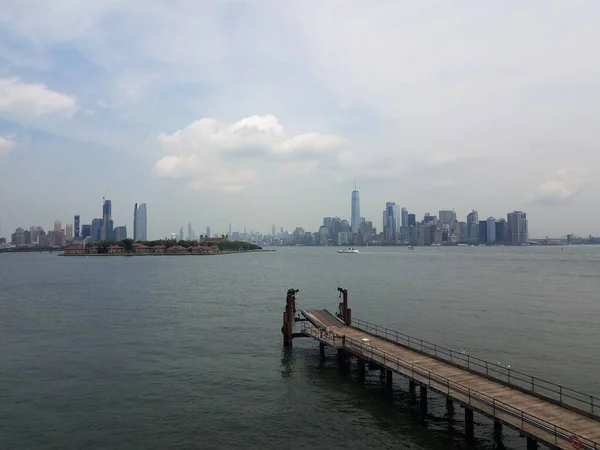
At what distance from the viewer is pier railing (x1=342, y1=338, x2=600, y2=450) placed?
20.5 meters

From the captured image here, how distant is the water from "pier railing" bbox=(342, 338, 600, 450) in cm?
227

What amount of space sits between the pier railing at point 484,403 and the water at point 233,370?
2.27 metres

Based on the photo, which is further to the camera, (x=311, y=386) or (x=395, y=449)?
(x=311, y=386)

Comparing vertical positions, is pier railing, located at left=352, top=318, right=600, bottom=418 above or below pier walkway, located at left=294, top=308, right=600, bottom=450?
below

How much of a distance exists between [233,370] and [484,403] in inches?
792

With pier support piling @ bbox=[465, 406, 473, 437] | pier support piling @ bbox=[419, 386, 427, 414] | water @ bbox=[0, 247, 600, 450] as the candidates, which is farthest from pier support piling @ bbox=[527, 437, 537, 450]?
pier support piling @ bbox=[419, 386, 427, 414]

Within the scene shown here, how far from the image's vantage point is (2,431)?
89.9ft

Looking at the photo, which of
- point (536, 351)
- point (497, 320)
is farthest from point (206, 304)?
point (536, 351)

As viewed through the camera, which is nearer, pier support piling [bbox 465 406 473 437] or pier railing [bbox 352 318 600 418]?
pier support piling [bbox 465 406 473 437]

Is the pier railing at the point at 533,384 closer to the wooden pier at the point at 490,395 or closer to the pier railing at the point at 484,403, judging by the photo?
the wooden pier at the point at 490,395

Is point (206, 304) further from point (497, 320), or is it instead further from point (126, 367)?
point (497, 320)

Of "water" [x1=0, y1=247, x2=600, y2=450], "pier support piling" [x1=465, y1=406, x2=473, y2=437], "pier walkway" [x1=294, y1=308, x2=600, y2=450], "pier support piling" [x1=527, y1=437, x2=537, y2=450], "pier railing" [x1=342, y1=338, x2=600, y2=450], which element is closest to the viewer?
"pier railing" [x1=342, y1=338, x2=600, y2=450]

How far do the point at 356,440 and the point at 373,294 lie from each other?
62.5 metres

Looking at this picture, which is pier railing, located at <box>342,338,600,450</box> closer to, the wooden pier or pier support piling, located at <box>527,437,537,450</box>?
the wooden pier
